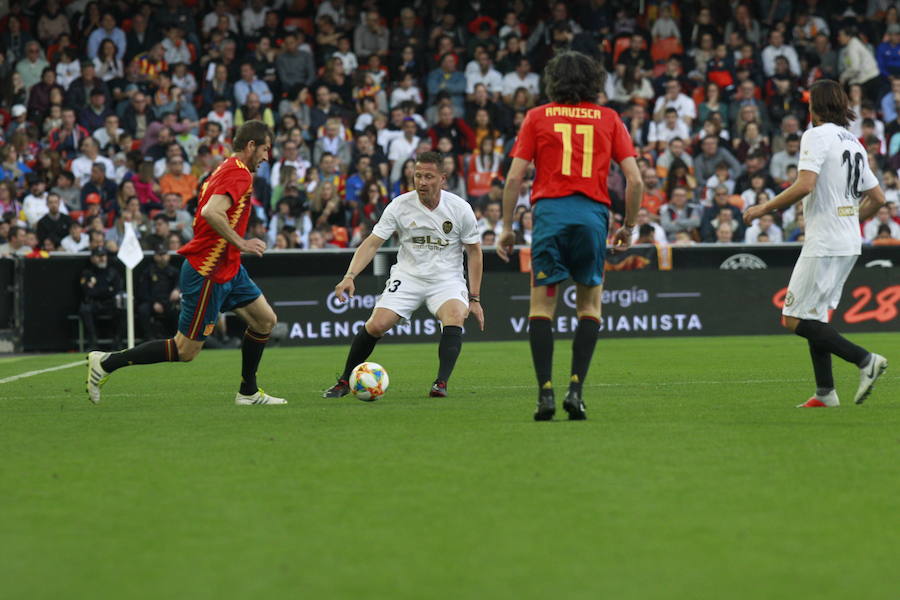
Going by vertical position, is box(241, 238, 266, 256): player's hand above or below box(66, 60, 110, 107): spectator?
below

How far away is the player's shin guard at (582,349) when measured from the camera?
7.49 meters

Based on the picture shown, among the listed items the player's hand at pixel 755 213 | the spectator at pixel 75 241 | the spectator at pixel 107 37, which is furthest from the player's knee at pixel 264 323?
the spectator at pixel 107 37

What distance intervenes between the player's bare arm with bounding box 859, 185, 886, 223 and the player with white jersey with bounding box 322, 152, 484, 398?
2.94 metres

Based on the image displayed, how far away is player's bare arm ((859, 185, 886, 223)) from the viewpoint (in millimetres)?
8320

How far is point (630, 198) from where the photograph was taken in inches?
296

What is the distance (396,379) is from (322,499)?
23.1 ft

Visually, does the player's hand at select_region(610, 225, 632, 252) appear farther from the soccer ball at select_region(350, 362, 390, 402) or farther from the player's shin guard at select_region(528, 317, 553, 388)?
the soccer ball at select_region(350, 362, 390, 402)

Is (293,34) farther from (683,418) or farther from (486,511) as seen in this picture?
(486,511)

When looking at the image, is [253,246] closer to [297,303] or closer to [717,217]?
[297,303]

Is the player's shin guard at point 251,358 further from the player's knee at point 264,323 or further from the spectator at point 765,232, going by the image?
the spectator at point 765,232

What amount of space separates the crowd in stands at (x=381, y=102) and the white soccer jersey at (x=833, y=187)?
12.1 metres

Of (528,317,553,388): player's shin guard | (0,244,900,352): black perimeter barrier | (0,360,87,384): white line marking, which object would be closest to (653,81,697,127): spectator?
(0,244,900,352): black perimeter barrier

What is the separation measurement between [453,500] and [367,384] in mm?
4392

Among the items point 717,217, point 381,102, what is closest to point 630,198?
point 717,217
